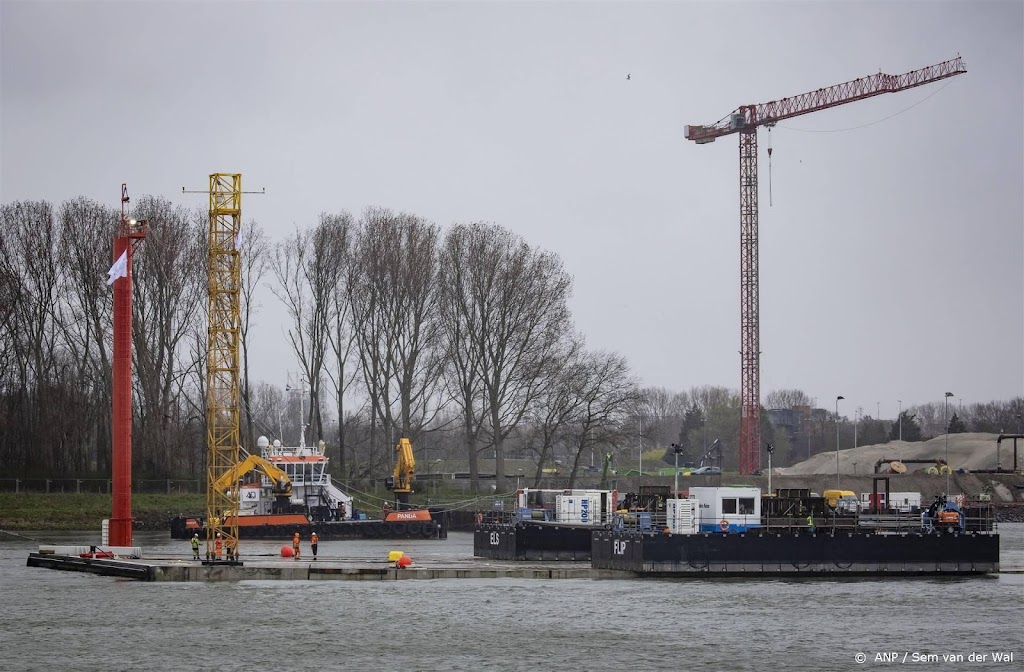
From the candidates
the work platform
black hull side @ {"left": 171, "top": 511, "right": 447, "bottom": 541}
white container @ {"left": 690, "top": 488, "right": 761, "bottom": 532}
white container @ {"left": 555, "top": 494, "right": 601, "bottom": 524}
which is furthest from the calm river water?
black hull side @ {"left": 171, "top": 511, "right": 447, "bottom": 541}

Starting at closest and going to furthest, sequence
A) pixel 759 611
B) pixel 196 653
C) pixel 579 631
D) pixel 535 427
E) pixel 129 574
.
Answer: pixel 196 653 < pixel 579 631 < pixel 759 611 < pixel 129 574 < pixel 535 427

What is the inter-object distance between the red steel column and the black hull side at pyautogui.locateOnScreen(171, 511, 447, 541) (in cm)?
2311

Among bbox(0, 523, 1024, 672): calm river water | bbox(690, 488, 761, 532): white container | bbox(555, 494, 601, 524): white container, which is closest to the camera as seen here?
bbox(0, 523, 1024, 672): calm river water

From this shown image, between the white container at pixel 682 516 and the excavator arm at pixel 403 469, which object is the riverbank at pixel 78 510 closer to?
the excavator arm at pixel 403 469

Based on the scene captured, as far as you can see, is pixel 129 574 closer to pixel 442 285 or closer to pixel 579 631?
pixel 579 631

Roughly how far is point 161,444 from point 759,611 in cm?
5778

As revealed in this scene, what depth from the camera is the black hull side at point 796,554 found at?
198 feet

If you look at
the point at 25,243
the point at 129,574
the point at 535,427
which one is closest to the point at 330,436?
the point at 535,427

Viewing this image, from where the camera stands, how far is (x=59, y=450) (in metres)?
103

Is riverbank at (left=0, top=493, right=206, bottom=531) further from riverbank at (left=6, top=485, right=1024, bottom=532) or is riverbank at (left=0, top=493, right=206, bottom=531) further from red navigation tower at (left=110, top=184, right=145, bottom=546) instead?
red navigation tower at (left=110, top=184, right=145, bottom=546)

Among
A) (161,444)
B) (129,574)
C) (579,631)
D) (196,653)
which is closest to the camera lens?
(196,653)

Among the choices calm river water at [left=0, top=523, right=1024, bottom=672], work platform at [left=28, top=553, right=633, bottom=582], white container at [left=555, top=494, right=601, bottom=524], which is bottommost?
calm river water at [left=0, top=523, right=1024, bottom=672]

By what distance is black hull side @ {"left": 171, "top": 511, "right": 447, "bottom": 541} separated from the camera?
8750 centimetres

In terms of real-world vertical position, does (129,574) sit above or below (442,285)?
below
